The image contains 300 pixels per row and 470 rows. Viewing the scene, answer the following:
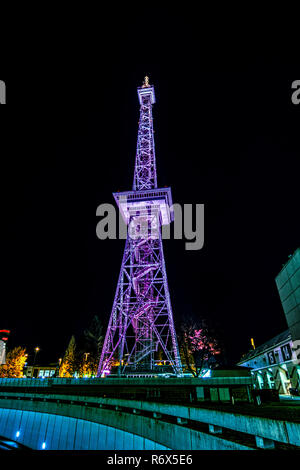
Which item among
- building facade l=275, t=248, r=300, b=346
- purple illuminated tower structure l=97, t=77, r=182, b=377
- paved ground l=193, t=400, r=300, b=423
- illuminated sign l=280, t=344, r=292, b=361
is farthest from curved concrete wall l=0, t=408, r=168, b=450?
illuminated sign l=280, t=344, r=292, b=361

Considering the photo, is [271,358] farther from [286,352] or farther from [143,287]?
[143,287]

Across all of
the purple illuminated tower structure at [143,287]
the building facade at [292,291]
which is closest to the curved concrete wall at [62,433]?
the purple illuminated tower structure at [143,287]

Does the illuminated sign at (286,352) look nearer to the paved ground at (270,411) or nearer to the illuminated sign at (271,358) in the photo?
the illuminated sign at (271,358)

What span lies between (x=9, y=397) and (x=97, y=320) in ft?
96.2

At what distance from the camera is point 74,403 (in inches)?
649

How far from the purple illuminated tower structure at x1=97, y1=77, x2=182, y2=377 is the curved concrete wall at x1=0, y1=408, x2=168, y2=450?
8.74 meters

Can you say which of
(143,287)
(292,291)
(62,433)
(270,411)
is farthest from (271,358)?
(270,411)

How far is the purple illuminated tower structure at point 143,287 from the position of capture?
2744cm

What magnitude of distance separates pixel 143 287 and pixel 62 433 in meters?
20.0

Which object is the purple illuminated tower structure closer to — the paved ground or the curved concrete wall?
the curved concrete wall

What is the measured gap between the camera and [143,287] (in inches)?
1350

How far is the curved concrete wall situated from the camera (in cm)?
1178

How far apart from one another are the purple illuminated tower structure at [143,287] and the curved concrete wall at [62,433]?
874 cm

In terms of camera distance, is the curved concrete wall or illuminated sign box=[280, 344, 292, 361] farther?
illuminated sign box=[280, 344, 292, 361]
